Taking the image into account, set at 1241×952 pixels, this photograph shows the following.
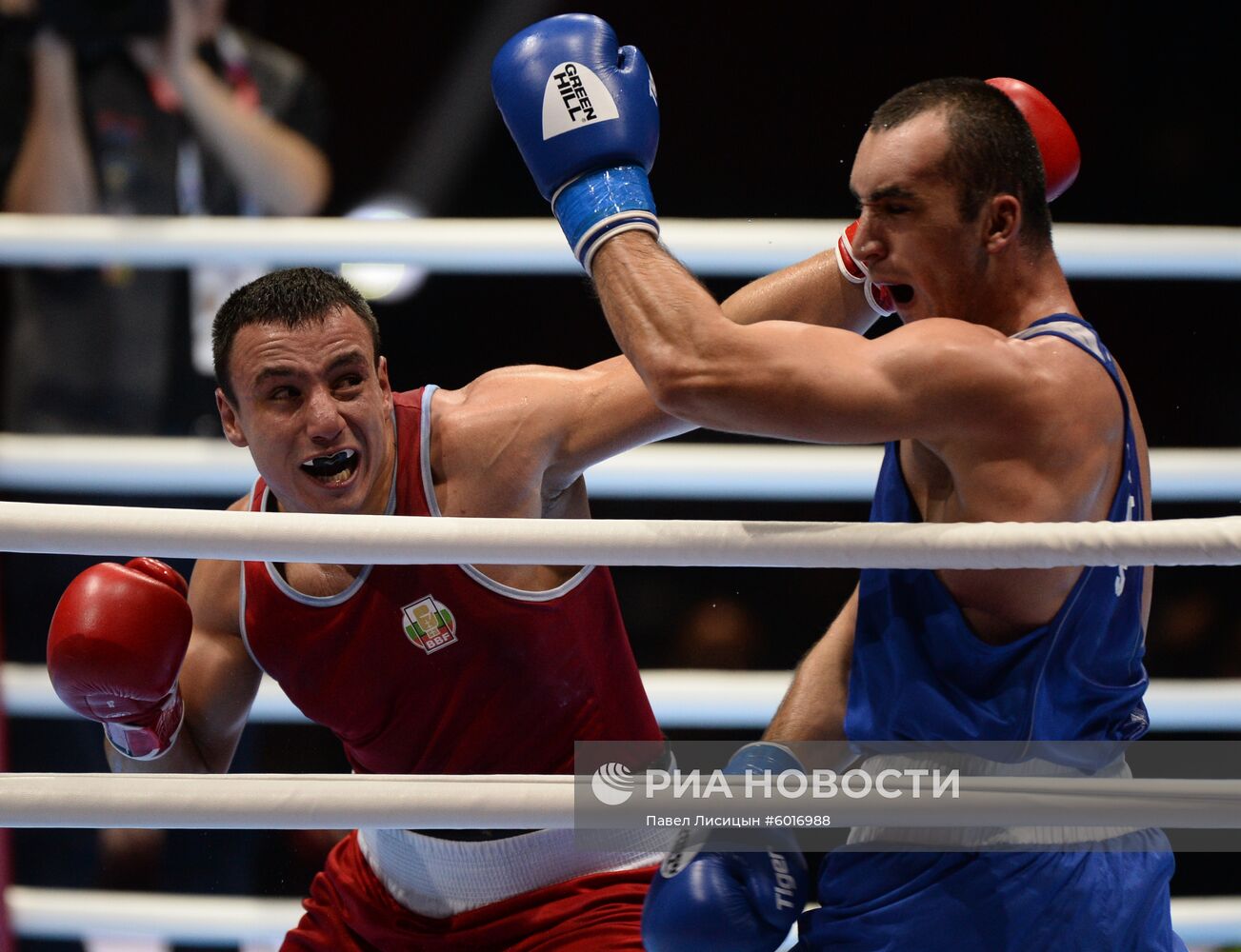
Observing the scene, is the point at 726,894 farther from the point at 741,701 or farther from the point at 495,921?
the point at 741,701

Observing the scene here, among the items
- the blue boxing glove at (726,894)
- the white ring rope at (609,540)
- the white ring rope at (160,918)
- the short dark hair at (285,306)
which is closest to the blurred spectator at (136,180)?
the white ring rope at (160,918)

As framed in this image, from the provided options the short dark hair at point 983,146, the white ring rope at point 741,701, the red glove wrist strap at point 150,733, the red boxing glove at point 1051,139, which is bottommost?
the red glove wrist strap at point 150,733

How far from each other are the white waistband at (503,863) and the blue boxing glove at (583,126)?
803 millimetres

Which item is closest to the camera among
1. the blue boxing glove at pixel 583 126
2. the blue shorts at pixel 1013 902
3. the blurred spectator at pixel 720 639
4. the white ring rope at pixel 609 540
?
the white ring rope at pixel 609 540

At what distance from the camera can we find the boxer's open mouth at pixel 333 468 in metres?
1.89

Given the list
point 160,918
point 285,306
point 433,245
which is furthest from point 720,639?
point 285,306

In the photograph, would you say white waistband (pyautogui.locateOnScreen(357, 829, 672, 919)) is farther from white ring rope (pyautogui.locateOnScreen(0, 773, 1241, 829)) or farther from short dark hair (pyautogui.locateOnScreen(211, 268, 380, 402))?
short dark hair (pyautogui.locateOnScreen(211, 268, 380, 402))

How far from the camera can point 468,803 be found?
1.42 metres

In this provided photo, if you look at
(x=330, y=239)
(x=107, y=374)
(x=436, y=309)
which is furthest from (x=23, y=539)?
(x=436, y=309)

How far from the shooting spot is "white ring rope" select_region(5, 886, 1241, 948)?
277 centimetres

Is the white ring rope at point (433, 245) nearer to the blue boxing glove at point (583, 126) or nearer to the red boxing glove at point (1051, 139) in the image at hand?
the red boxing glove at point (1051, 139)

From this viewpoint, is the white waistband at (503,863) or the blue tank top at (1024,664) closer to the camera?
the blue tank top at (1024,664)

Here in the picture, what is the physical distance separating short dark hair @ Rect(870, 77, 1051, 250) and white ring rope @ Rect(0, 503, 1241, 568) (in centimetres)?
41

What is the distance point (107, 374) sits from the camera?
125 inches
